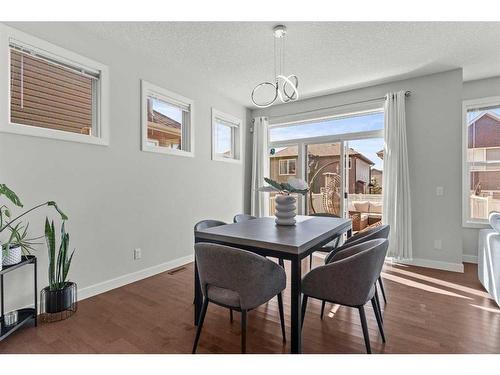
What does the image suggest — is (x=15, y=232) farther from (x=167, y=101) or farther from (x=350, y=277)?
(x=350, y=277)

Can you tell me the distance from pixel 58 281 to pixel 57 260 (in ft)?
0.63

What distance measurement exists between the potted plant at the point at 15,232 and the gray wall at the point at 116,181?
9 cm

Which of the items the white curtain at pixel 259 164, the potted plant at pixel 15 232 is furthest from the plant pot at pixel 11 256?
the white curtain at pixel 259 164

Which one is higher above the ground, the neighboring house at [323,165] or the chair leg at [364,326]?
the neighboring house at [323,165]

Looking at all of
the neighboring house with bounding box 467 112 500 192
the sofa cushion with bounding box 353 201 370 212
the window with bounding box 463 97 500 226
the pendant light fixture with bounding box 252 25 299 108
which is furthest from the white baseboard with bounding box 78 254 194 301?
the neighboring house with bounding box 467 112 500 192

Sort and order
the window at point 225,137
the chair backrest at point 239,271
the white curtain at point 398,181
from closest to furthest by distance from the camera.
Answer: the chair backrest at point 239,271, the white curtain at point 398,181, the window at point 225,137

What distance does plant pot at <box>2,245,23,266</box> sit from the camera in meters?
1.88

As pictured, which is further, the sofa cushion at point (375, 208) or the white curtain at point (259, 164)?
the white curtain at point (259, 164)

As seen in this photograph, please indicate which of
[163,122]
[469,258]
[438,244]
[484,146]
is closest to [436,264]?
[438,244]

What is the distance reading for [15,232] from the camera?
1.95 m

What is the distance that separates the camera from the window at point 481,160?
3689mm

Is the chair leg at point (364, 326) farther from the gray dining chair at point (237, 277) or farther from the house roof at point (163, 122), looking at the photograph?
the house roof at point (163, 122)
